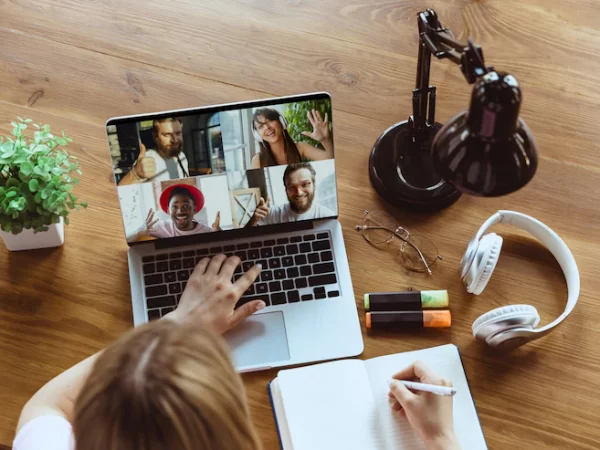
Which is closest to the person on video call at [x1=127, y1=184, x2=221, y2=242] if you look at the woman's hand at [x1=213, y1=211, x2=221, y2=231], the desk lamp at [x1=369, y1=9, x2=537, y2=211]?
the woman's hand at [x1=213, y1=211, x2=221, y2=231]

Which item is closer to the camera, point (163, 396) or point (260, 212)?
point (163, 396)

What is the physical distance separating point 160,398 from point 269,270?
40cm

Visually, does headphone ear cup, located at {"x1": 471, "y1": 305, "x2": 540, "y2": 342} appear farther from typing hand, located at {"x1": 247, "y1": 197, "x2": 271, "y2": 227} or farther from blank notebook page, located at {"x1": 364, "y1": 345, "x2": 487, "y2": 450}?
typing hand, located at {"x1": 247, "y1": 197, "x2": 271, "y2": 227}

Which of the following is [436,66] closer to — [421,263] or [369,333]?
[421,263]

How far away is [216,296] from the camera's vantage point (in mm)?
986

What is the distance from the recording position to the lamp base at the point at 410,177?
1040 millimetres

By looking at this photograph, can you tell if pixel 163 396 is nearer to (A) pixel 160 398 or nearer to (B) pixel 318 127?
(A) pixel 160 398

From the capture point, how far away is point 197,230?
102cm

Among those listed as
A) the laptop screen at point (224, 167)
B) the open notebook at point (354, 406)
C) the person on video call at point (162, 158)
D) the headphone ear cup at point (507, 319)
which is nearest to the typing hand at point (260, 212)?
the laptop screen at point (224, 167)

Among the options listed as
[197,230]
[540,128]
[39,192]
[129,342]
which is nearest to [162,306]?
[197,230]

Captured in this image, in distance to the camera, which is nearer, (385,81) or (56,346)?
(56,346)

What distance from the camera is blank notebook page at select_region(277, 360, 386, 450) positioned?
90 cm

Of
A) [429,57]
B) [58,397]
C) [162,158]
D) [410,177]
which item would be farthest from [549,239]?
[58,397]

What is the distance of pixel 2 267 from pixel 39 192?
0.60ft
